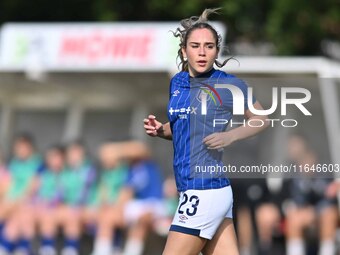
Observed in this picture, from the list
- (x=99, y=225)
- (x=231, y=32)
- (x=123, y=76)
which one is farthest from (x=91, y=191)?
(x=231, y=32)

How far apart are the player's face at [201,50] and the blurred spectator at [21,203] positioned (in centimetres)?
796

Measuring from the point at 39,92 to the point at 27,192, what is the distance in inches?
97.1

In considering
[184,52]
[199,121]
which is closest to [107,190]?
[184,52]

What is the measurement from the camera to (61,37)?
49.3 ft

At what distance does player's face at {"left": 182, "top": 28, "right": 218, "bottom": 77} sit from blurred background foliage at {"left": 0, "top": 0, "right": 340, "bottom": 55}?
11386 mm

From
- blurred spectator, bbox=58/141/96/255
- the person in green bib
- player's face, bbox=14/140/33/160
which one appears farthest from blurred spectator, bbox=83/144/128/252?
player's face, bbox=14/140/33/160

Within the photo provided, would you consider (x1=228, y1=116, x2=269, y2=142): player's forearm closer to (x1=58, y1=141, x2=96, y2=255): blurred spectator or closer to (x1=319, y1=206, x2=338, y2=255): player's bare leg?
(x1=319, y1=206, x2=338, y2=255): player's bare leg

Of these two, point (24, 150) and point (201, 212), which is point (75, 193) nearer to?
point (24, 150)

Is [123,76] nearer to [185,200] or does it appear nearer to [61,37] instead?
[61,37]

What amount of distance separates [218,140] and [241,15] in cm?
1345

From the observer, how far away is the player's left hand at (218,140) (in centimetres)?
656

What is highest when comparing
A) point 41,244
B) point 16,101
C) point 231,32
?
point 231,32

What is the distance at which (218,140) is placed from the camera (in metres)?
6.56

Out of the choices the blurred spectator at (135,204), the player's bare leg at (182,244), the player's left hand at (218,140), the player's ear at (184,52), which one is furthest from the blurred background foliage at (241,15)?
the player's bare leg at (182,244)
